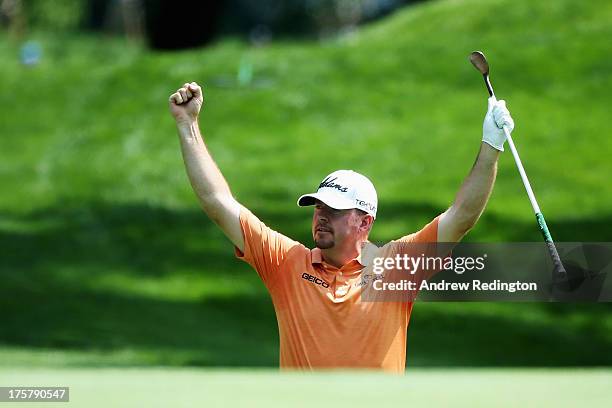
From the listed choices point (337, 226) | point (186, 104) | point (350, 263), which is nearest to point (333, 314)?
point (350, 263)

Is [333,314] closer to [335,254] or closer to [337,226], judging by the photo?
[335,254]

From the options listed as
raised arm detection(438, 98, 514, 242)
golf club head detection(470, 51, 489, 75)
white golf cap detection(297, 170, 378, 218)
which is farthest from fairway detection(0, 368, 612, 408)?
golf club head detection(470, 51, 489, 75)

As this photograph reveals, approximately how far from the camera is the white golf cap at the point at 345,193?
5941 mm

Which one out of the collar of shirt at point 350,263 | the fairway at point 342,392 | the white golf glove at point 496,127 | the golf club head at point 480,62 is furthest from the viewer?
the golf club head at point 480,62

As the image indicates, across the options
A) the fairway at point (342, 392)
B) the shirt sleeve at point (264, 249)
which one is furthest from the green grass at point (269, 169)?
the fairway at point (342, 392)

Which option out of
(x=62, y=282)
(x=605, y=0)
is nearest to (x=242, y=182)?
(x=62, y=282)

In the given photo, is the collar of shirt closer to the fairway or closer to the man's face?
the man's face

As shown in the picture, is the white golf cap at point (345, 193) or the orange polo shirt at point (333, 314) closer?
the orange polo shirt at point (333, 314)

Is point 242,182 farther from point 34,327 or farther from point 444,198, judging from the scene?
point 34,327

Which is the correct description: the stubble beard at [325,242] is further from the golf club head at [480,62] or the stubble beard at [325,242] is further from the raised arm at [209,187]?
the golf club head at [480,62]

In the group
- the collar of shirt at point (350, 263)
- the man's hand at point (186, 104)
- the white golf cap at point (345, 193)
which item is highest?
the man's hand at point (186, 104)

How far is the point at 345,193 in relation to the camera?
19.6 feet

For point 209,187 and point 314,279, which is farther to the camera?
point 209,187

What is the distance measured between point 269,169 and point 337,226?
17.3 meters
